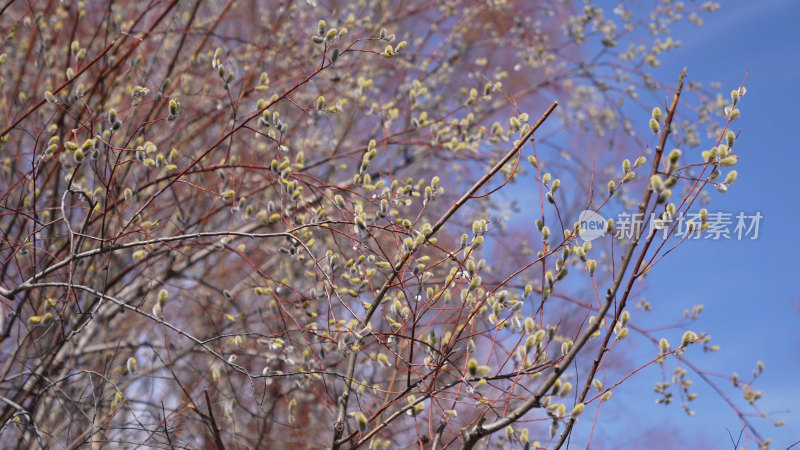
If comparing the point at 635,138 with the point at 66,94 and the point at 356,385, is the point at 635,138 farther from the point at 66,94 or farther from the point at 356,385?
the point at 66,94

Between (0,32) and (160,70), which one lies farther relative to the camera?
(160,70)

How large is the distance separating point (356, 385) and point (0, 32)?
386 cm

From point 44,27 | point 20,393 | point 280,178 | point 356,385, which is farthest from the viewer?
point 44,27

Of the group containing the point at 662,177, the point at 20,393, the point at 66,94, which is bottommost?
the point at 20,393

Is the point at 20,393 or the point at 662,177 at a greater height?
the point at 662,177

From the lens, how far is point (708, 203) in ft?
14.6

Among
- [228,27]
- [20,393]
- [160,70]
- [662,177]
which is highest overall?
[228,27]

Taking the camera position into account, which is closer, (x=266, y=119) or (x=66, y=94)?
(x=266, y=119)

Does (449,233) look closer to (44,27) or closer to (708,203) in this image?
(708,203)

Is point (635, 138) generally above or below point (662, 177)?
above

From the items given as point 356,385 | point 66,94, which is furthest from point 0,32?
point 356,385

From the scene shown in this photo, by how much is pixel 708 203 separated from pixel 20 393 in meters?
4.64

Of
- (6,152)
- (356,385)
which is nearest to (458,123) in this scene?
(356,385)

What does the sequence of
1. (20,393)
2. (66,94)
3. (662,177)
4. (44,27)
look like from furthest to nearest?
1. (44,27)
2. (66,94)
3. (20,393)
4. (662,177)
